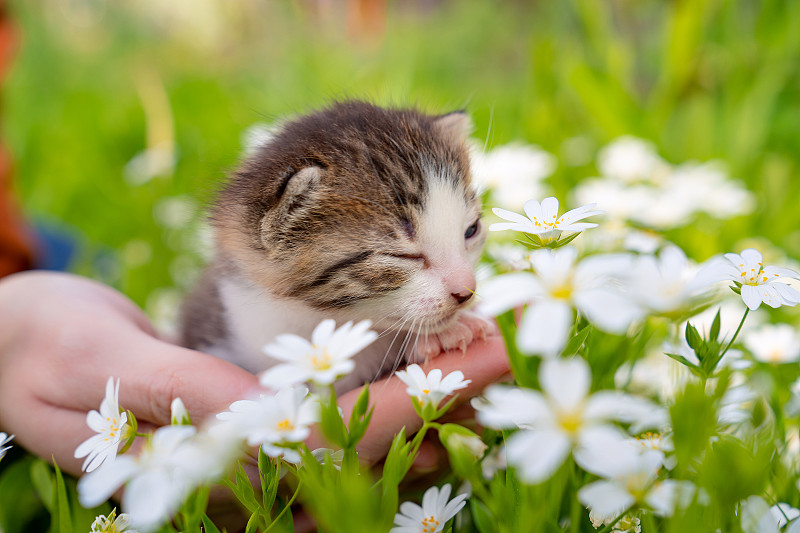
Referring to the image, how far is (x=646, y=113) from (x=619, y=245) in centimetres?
136

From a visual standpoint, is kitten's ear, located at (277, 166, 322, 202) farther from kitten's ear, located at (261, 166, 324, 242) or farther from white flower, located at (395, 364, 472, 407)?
white flower, located at (395, 364, 472, 407)

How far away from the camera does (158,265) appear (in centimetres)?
219

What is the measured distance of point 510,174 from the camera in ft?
6.24

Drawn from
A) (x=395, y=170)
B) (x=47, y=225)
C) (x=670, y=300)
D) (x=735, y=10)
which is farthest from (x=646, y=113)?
(x=47, y=225)

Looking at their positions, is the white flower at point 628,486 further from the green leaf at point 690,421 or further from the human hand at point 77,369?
the human hand at point 77,369

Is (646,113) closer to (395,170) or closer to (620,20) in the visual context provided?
(395,170)

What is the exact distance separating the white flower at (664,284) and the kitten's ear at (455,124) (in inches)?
29.0

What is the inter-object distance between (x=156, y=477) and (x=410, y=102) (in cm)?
174

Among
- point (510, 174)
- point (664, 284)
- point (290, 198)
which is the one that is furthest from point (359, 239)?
point (510, 174)

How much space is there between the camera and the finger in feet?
3.16

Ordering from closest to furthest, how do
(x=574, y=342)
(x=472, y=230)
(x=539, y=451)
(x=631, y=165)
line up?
(x=539, y=451) < (x=574, y=342) < (x=472, y=230) < (x=631, y=165)

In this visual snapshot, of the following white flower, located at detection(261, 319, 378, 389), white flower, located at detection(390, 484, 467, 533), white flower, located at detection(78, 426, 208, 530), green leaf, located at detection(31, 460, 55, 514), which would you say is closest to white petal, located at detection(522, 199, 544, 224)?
white flower, located at detection(261, 319, 378, 389)

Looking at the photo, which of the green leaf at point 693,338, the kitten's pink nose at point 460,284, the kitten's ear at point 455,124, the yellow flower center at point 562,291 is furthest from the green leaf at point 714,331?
the kitten's ear at point 455,124

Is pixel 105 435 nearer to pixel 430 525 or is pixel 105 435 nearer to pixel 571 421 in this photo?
pixel 430 525
